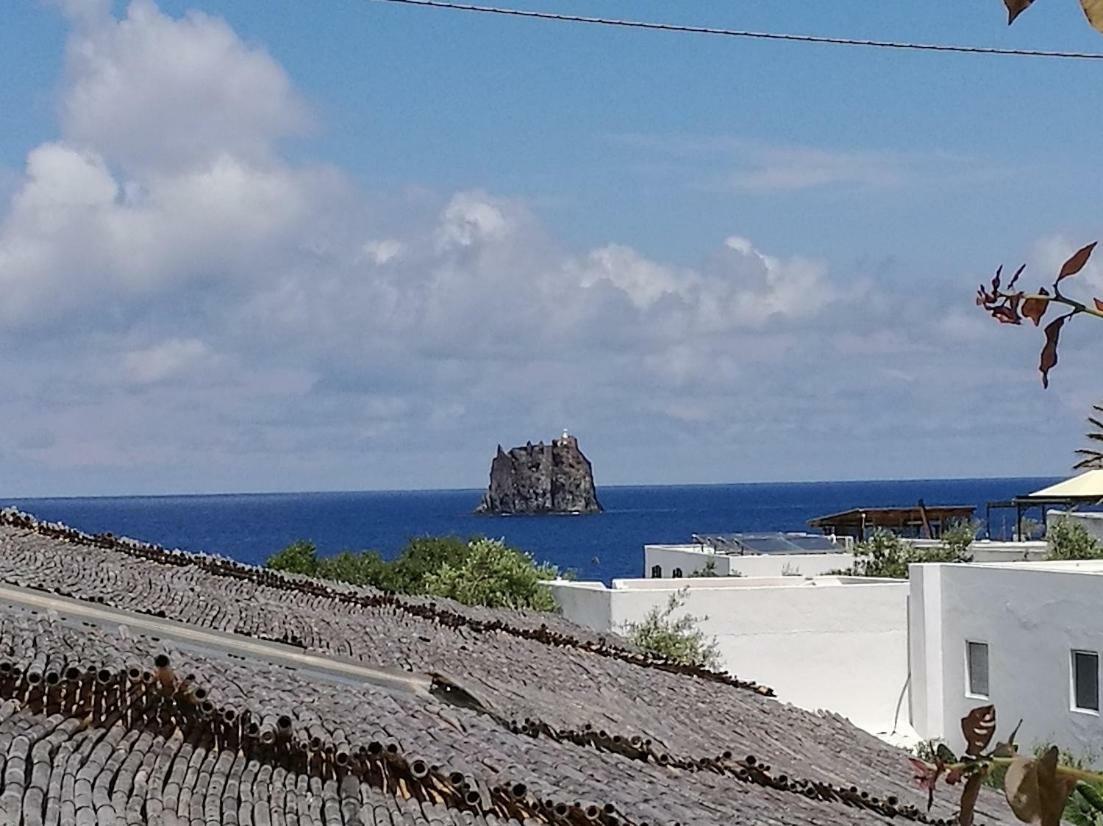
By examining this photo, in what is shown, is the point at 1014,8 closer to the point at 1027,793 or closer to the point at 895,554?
the point at 1027,793

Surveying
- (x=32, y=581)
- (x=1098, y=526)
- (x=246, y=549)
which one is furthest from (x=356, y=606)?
(x=246, y=549)

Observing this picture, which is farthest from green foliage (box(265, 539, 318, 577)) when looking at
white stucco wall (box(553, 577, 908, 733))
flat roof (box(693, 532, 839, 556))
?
flat roof (box(693, 532, 839, 556))

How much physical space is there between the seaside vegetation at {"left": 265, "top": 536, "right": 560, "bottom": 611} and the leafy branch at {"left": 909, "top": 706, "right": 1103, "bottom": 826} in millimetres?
24873

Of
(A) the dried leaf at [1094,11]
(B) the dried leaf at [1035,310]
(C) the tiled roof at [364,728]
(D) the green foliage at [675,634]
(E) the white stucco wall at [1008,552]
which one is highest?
(A) the dried leaf at [1094,11]

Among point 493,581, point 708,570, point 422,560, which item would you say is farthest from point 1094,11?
point 708,570

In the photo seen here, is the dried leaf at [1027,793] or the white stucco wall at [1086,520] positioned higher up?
the white stucco wall at [1086,520]

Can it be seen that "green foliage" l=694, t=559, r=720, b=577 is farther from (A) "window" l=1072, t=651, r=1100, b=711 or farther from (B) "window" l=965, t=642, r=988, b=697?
(A) "window" l=1072, t=651, r=1100, b=711

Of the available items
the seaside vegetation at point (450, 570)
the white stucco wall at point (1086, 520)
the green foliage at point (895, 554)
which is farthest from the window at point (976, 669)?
the white stucco wall at point (1086, 520)

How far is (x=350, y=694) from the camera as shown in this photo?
9.03m

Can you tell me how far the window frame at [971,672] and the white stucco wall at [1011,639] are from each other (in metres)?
0.05

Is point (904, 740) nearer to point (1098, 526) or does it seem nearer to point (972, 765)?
point (1098, 526)

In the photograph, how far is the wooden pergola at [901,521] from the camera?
151 feet

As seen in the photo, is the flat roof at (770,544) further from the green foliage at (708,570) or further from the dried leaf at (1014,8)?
the dried leaf at (1014,8)

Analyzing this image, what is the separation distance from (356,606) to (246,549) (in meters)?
117
